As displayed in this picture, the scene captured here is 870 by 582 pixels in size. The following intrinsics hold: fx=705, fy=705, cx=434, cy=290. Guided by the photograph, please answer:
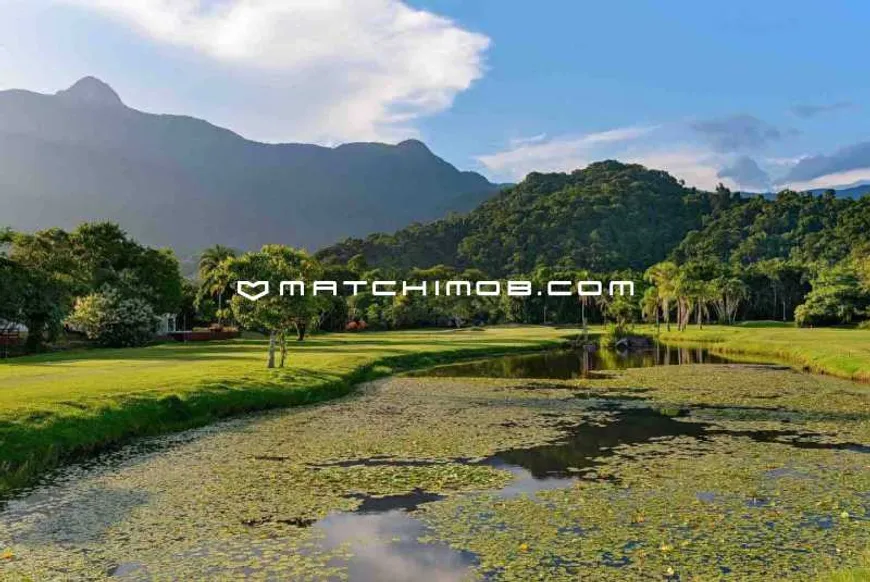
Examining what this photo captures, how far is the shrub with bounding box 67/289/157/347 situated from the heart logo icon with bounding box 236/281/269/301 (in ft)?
124

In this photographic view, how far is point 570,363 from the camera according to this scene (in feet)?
216

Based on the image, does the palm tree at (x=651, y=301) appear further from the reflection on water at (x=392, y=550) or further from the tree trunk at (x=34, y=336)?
the reflection on water at (x=392, y=550)

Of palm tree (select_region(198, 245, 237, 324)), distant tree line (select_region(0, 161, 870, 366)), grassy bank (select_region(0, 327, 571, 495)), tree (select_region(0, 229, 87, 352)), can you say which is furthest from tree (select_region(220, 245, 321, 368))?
palm tree (select_region(198, 245, 237, 324))

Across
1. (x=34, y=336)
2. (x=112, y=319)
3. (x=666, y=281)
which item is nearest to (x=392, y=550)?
(x=34, y=336)

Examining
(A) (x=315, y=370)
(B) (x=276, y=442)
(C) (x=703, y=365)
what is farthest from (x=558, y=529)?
(C) (x=703, y=365)

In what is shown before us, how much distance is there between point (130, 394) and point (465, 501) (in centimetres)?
1912

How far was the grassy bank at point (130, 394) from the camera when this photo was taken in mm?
23609

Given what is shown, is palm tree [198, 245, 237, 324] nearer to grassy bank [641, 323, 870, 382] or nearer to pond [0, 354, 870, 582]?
grassy bank [641, 323, 870, 382]

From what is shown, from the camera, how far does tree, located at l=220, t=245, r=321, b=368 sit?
146ft

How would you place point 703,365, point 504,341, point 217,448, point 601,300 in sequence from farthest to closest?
point 601,300 → point 504,341 → point 703,365 → point 217,448

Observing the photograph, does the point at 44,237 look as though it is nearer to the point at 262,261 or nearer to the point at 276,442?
the point at 262,261

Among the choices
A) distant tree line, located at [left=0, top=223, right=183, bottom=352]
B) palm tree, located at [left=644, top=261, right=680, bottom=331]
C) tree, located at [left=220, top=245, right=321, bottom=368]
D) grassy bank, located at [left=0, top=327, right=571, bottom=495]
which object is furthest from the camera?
palm tree, located at [left=644, top=261, right=680, bottom=331]

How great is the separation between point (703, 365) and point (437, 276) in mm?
122601

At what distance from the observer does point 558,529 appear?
1593 centimetres
